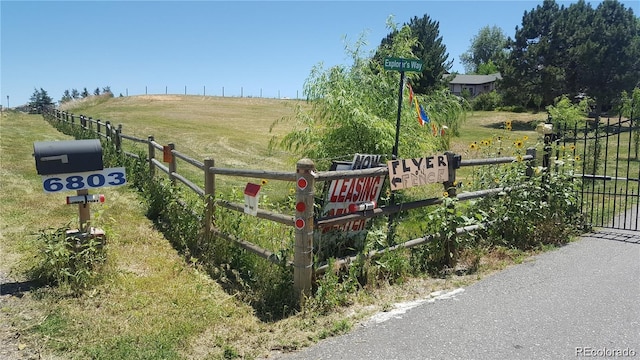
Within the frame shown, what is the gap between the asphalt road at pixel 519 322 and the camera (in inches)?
145

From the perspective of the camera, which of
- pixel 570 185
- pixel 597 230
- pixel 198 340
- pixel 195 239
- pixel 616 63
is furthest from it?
pixel 616 63

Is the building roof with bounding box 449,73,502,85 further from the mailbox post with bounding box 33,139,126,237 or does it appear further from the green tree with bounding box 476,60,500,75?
the mailbox post with bounding box 33,139,126,237

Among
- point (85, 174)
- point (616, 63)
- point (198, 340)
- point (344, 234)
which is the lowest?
point (198, 340)

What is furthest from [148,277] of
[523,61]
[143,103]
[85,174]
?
[143,103]

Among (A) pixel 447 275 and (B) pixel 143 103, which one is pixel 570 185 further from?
(B) pixel 143 103

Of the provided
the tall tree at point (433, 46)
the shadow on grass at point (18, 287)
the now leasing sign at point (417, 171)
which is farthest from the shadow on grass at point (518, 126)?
the shadow on grass at point (18, 287)

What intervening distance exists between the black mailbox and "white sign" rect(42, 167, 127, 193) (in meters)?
0.08

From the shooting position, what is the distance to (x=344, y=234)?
16.7 ft

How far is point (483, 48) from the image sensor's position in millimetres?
102312

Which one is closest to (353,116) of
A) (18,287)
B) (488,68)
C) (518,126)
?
(18,287)

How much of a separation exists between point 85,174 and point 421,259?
3764 millimetres

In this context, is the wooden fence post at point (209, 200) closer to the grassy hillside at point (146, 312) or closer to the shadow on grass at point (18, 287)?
the grassy hillside at point (146, 312)

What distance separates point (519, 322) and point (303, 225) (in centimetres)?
202

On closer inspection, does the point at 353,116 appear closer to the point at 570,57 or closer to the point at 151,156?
the point at 151,156
